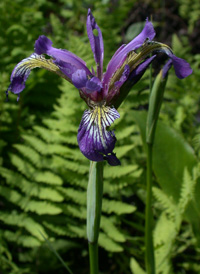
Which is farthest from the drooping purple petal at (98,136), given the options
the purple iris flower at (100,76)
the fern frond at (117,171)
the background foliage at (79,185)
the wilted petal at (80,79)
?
the fern frond at (117,171)

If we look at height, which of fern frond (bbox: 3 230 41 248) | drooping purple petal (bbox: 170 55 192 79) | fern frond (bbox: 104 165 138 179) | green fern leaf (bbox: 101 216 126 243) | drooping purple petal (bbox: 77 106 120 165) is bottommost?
fern frond (bbox: 3 230 41 248)

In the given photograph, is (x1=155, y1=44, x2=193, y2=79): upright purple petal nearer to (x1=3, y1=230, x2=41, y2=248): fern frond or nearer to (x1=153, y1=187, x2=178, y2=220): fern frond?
(x1=153, y1=187, x2=178, y2=220): fern frond

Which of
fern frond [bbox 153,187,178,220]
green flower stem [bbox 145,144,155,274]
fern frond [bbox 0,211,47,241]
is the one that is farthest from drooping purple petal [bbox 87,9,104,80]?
fern frond [bbox 0,211,47,241]

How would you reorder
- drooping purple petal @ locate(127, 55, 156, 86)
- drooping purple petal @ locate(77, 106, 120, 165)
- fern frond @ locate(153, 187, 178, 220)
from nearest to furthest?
drooping purple petal @ locate(77, 106, 120, 165) → drooping purple petal @ locate(127, 55, 156, 86) → fern frond @ locate(153, 187, 178, 220)

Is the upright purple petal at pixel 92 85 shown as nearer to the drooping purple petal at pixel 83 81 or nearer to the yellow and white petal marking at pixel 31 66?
the drooping purple petal at pixel 83 81

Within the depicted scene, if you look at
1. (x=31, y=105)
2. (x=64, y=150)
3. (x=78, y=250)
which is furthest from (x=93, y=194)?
(x=31, y=105)

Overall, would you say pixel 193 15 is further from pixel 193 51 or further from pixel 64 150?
pixel 64 150

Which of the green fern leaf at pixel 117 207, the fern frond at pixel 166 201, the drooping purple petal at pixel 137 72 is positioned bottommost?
the green fern leaf at pixel 117 207
